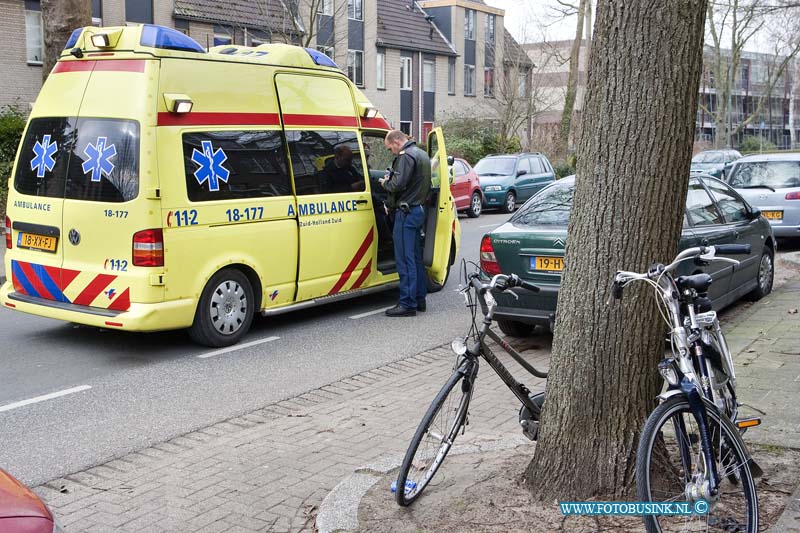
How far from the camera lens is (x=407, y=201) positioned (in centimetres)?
959

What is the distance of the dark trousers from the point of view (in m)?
9.60

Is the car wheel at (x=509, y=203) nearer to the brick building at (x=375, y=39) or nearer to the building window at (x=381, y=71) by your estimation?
the brick building at (x=375, y=39)

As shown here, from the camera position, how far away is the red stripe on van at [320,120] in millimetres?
8930

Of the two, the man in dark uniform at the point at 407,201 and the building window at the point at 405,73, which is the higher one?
the building window at the point at 405,73

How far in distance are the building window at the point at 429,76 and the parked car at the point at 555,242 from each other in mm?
36637

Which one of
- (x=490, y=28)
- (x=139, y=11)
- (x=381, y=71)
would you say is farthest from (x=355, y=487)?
(x=490, y=28)

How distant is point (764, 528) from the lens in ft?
12.6

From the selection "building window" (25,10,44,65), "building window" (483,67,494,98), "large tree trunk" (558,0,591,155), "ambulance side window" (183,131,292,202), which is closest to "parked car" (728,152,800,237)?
"ambulance side window" (183,131,292,202)

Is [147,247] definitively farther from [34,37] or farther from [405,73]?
[405,73]

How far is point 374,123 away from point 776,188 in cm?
828

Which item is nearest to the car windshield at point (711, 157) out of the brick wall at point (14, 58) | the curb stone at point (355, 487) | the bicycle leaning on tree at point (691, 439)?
the brick wall at point (14, 58)

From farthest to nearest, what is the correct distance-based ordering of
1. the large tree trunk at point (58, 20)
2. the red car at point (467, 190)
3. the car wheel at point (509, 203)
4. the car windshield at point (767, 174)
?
1. the car wheel at point (509, 203)
2. the red car at point (467, 190)
3. the car windshield at point (767, 174)
4. the large tree trunk at point (58, 20)

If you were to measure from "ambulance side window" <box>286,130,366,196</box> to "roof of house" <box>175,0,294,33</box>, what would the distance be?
20.7 meters

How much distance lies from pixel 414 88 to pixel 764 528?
4218cm
